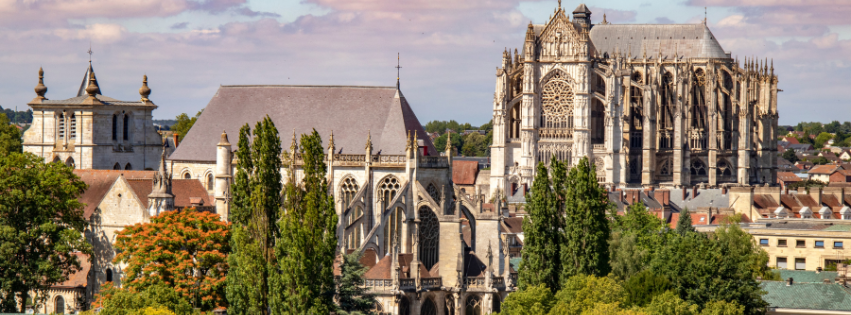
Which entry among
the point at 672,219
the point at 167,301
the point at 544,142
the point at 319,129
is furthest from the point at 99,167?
the point at 544,142

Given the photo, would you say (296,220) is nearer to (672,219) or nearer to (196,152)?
(196,152)

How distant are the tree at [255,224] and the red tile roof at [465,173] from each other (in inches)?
3501

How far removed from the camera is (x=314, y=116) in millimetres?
81125

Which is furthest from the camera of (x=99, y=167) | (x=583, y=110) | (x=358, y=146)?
(x=583, y=110)

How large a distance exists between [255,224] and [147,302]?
5248mm

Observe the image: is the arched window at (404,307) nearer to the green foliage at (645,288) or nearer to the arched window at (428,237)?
the arched window at (428,237)

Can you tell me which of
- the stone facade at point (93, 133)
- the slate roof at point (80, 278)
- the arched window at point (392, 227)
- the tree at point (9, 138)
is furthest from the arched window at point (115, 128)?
the arched window at point (392, 227)

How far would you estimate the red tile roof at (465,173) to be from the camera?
148000 mm

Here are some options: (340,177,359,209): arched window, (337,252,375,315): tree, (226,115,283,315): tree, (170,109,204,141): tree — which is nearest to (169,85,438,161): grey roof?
(340,177,359,209): arched window

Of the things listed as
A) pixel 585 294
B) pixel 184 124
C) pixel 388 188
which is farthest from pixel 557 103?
pixel 585 294

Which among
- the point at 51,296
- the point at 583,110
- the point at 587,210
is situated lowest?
the point at 51,296

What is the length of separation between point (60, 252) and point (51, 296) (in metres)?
5.98

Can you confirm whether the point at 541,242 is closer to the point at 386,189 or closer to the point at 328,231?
the point at 328,231

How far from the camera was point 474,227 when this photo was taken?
74.1 meters
